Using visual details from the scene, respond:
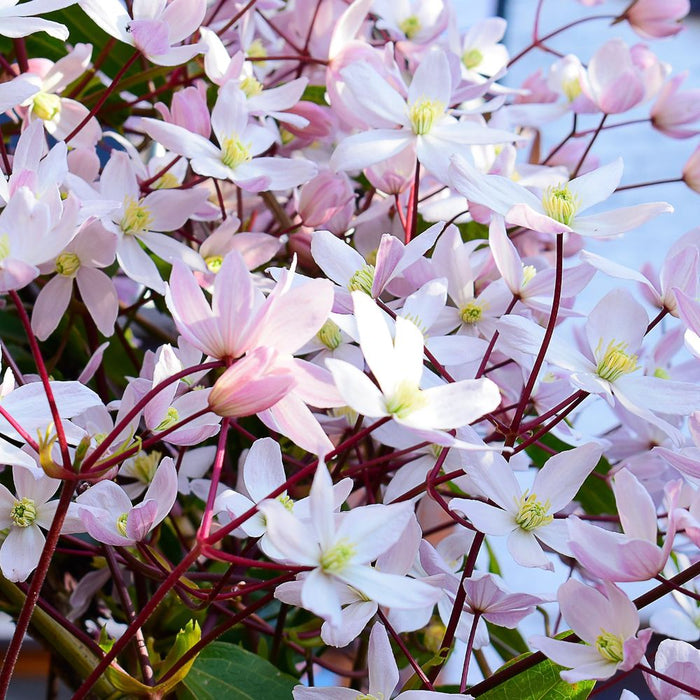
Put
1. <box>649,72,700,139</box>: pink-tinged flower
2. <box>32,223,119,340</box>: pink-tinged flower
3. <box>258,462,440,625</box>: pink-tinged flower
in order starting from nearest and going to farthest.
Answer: <box>258,462,440,625</box>: pink-tinged flower → <box>32,223,119,340</box>: pink-tinged flower → <box>649,72,700,139</box>: pink-tinged flower

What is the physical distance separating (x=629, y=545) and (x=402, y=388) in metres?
0.06

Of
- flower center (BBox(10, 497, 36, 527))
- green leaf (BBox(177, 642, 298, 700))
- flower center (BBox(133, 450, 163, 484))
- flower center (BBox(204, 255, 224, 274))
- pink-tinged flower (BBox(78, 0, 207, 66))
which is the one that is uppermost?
pink-tinged flower (BBox(78, 0, 207, 66))

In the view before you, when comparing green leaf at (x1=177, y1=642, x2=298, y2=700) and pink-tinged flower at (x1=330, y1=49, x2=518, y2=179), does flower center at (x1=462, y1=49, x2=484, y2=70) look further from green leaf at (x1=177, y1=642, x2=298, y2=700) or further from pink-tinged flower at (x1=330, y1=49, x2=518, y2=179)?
green leaf at (x1=177, y1=642, x2=298, y2=700)

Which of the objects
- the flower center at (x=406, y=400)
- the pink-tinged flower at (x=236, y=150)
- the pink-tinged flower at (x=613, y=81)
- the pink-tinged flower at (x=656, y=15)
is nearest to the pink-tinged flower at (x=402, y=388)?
the flower center at (x=406, y=400)

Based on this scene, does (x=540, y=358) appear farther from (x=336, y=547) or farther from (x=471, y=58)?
(x=471, y=58)

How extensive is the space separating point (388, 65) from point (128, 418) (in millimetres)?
201

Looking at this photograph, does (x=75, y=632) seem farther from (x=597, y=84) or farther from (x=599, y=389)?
(x=597, y=84)

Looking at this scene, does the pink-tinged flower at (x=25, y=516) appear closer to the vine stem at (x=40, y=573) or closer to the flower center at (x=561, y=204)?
the vine stem at (x=40, y=573)

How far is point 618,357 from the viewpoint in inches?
9.8

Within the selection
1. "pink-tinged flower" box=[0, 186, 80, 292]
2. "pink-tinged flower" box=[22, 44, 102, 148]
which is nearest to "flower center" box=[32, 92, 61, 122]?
"pink-tinged flower" box=[22, 44, 102, 148]

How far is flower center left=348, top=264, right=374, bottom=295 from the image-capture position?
0.26 metres

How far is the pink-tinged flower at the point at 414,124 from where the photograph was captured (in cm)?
29

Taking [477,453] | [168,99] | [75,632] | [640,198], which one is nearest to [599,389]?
[477,453]

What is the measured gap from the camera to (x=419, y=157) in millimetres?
295
